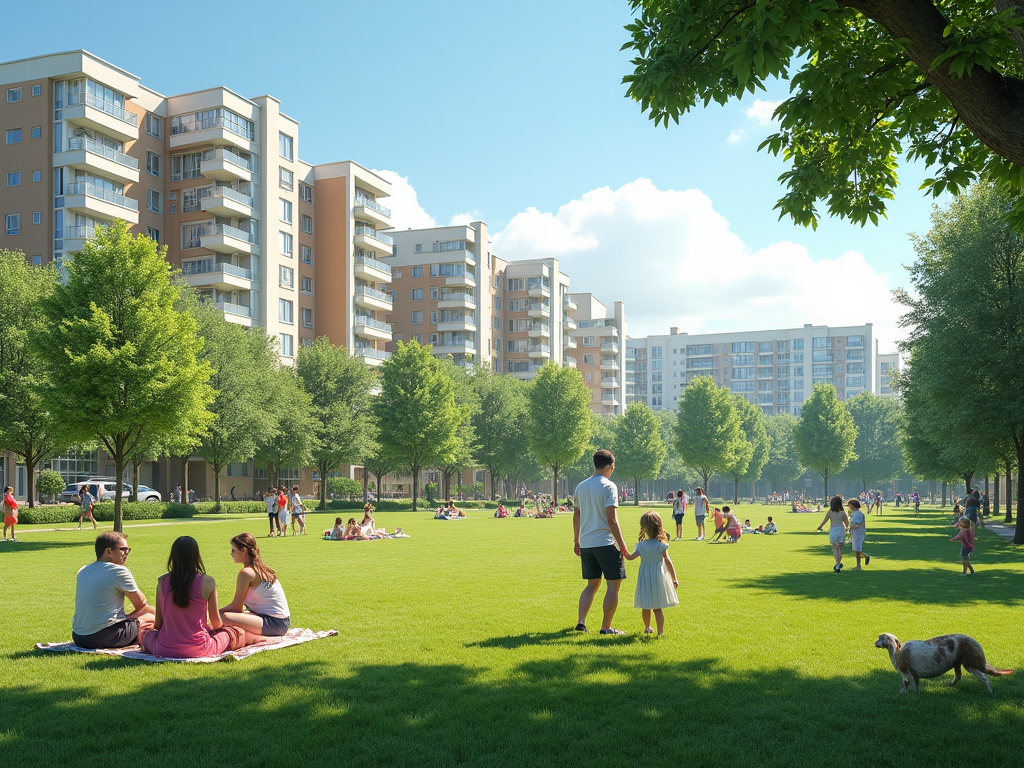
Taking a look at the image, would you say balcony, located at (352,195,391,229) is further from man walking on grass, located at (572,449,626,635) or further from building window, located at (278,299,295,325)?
man walking on grass, located at (572,449,626,635)

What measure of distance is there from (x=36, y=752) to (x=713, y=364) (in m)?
192

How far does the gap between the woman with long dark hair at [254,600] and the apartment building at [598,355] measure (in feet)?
418

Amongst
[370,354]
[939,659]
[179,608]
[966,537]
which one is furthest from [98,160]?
[939,659]

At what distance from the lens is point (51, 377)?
2862 cm

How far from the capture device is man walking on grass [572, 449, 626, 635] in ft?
35.8

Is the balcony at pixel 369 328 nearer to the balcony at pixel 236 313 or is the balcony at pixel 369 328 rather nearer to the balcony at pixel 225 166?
the balcony at pixel 236 313

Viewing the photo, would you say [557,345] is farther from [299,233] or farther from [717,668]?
[717,668]

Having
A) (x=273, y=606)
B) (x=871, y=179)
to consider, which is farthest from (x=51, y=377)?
(x=871, y=179)

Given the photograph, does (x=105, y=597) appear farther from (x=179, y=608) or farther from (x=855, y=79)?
(x=855, y=79)

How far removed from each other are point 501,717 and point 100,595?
210 inches

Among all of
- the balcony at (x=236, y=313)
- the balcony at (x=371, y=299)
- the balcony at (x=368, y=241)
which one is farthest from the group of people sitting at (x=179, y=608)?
the balcony at (x=368, y=241)

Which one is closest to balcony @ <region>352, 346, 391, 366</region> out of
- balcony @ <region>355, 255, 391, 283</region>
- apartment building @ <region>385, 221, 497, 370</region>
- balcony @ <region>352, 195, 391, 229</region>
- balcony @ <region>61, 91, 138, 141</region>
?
balcony @ <region>355, 255, 391, 283</region>

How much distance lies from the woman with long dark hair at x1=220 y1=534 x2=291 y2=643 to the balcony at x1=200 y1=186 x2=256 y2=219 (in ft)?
204

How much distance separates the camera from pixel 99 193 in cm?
6081
